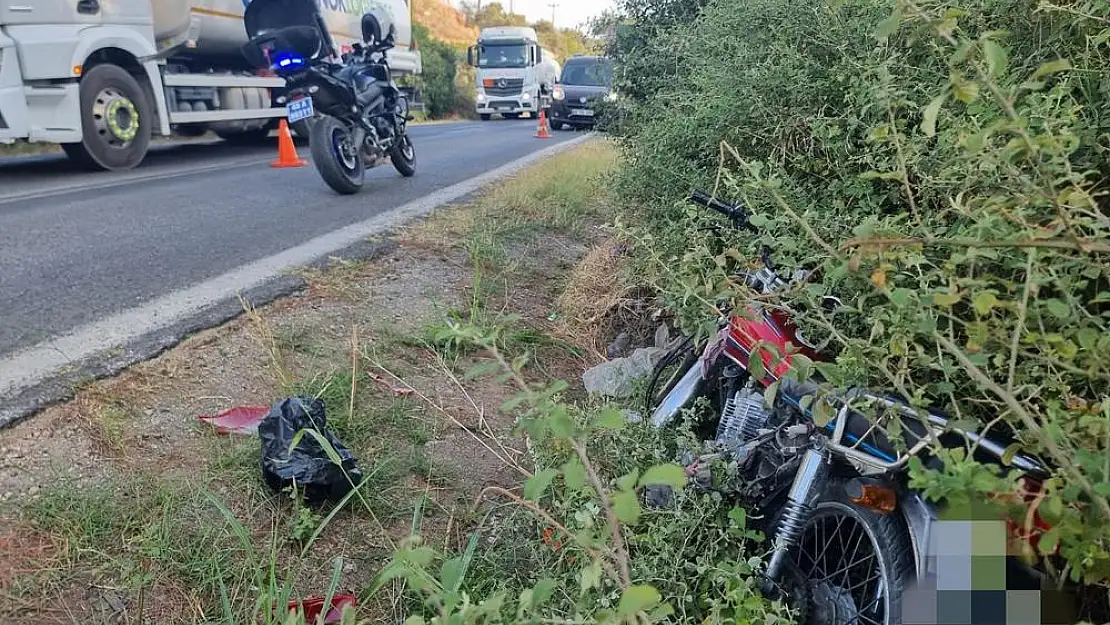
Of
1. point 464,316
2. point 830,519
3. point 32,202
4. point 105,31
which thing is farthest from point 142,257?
point 105,31

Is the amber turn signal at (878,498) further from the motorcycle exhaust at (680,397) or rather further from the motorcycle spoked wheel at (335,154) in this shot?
the motorcycle spoked wheel at (335,154)

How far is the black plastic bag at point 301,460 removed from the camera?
7.73 feet

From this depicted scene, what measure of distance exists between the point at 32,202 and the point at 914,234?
7.15m

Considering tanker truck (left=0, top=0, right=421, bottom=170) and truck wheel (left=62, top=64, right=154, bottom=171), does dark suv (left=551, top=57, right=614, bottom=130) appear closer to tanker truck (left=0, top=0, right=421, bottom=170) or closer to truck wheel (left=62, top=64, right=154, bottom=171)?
tanker truck (left=0, top=0, right=421, bottom=170)

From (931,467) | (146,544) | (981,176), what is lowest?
(146,544)

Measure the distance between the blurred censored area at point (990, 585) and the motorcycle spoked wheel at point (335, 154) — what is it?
6517 mm

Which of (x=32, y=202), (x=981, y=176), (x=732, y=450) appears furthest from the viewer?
(x=32, y=202)

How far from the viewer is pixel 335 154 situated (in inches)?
281

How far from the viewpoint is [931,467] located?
1.66 metres

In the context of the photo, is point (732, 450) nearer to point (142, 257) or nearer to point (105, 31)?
point (142, 257)

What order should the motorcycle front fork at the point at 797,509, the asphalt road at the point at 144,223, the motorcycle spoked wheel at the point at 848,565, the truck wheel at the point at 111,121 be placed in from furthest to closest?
the truck wheel at the point at 111,121 → the asphalt road at the point at 144,223 → the motorcycle front fork at the point at 797,509 → the motorcycle spoked wheel at the point at 848,565

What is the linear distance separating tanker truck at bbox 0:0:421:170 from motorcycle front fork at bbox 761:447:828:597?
358 inches

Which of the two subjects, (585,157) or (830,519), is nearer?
(830,519)

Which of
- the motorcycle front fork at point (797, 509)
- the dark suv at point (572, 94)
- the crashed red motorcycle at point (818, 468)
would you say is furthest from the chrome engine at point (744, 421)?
the dark suv at point (572, 94)
